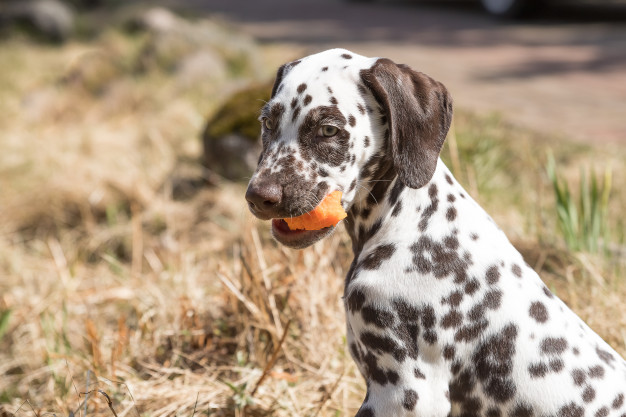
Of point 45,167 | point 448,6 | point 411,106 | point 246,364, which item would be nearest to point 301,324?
point 246,364

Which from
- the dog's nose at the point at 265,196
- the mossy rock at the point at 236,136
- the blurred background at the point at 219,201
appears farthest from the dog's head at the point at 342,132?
the mossy rock at the point at 236,136

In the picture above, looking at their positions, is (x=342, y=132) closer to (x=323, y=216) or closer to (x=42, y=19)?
(x=323, y=216)

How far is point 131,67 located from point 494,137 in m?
6.25

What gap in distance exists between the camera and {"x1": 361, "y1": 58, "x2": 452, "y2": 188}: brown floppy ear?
82.8 inches

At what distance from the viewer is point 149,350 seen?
11.3 feet

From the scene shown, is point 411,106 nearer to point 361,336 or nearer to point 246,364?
point 361,336

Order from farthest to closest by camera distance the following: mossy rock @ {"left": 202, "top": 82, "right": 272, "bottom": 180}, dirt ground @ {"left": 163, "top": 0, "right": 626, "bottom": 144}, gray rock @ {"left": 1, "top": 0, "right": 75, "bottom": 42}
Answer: gray rock @ {"left": 1, "top": 0, "right": 75, "bottom": 42} < dirt ground @ {"left": 163, "top": 0, "right": 626, "bottom": 144} < mossy rock @ {"left": 202, "top": 82, "right": 272, "bottom": 180}

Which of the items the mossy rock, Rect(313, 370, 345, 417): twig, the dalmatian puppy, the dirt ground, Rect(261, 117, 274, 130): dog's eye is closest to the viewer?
the dalmatian puppy

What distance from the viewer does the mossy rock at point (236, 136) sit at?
5.74 meters

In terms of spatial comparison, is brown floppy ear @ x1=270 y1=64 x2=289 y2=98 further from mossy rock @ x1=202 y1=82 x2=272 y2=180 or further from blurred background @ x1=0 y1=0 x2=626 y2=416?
mossy rock @ x1=202 y1=82 x2=272 y2=180

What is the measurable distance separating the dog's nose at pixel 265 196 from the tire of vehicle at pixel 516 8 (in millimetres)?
10694

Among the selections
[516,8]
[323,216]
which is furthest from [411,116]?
[516,8]

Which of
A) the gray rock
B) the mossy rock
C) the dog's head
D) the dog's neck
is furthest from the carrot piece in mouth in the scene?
the gray rock

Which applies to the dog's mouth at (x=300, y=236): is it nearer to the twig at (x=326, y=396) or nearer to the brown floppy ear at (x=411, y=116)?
the brown floppy ear at (x=411, y=116)
